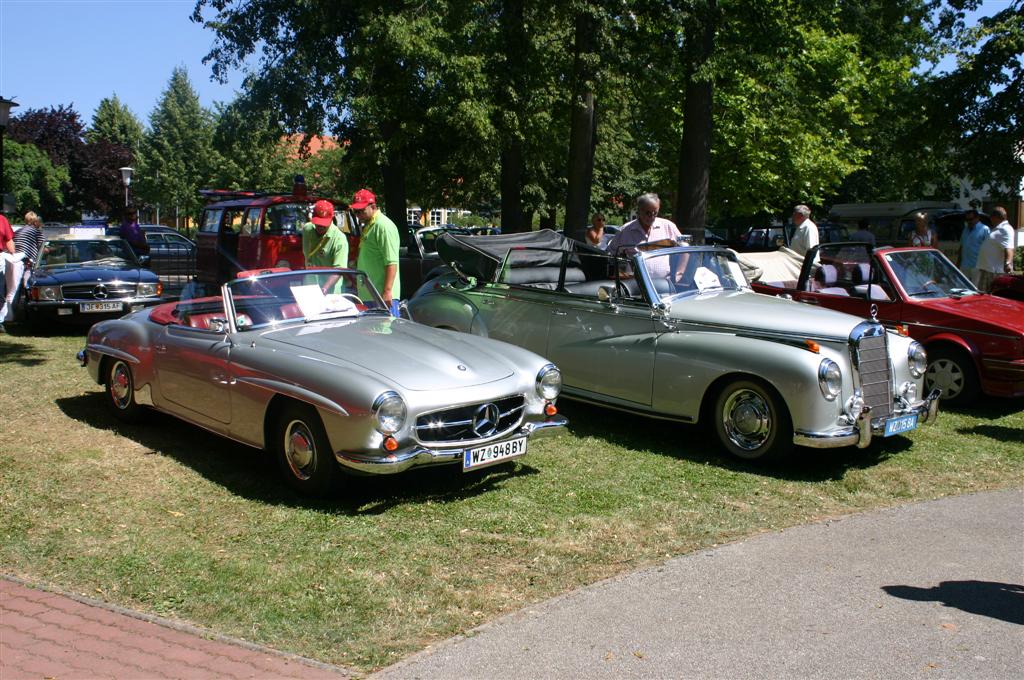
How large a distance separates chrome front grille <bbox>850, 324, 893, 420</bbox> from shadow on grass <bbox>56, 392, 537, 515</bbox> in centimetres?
263

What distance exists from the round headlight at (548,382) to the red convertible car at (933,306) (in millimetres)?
3902

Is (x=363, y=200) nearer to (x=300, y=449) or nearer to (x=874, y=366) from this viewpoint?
(x=300, y=449)

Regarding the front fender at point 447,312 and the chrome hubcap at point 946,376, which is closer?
the front fender at point 447,312

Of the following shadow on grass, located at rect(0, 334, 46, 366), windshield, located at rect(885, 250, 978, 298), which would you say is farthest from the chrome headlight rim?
shadow on grass, located at rect(0, 334, 46, 366)

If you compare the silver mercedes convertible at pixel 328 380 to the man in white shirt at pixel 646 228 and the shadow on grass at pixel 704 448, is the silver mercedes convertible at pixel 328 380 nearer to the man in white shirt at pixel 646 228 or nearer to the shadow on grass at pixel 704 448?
the shadow on grass at pixel 704 448

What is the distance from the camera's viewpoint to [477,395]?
616cm

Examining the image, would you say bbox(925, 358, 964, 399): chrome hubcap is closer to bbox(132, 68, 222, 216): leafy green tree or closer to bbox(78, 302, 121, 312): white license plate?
bbox(78, 302, 121, 312): white license plate

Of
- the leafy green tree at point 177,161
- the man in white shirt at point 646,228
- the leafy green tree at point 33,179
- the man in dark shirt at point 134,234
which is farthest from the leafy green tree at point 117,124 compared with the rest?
the man in white shirt at point 646,228

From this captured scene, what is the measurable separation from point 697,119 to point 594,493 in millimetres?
9990

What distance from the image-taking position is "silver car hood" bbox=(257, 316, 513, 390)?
6.12 meters

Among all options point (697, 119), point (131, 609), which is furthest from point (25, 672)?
point (697, 119)

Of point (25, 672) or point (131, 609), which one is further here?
point (131, 609)

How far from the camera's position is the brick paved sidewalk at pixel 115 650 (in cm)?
403

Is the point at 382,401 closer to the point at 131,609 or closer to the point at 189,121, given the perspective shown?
the point at 131,609
